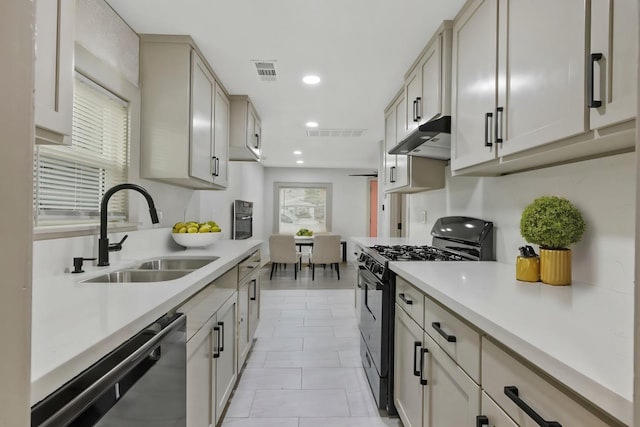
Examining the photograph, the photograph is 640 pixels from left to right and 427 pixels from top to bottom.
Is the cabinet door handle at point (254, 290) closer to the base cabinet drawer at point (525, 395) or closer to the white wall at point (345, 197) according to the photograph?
the base cabinet drawer at point (525, 395)

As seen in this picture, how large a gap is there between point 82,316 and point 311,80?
2462 mm

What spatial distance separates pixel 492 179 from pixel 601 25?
1.18 meters

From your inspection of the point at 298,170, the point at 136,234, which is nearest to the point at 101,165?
the point at 136,234

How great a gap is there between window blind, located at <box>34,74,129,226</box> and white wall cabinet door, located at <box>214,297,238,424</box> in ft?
2.96

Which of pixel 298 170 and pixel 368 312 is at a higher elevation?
pixel 298 170

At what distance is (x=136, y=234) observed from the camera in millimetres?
2080

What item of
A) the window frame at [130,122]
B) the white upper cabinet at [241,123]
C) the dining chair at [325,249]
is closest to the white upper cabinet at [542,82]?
the window frame at [130,122]

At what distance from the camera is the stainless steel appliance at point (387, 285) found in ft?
6.20

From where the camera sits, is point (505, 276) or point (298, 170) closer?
point (505, 276)

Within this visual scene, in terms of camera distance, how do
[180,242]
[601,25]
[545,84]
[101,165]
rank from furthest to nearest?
[180,242] → [101,165] → [545,84] → [601,25]

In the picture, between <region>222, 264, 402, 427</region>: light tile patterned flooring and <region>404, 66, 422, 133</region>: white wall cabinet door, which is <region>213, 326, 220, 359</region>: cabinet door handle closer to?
<region>222, 264, 402, 427</region>: light tile patterned flooring

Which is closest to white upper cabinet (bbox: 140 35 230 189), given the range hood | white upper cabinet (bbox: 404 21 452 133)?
the range hood

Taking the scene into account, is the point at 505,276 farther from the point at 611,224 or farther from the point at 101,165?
the point at 101,165

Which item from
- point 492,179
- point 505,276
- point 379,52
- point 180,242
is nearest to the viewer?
point 505,276
